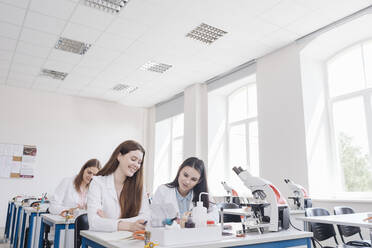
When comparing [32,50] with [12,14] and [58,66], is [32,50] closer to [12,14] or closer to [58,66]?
[58,66]

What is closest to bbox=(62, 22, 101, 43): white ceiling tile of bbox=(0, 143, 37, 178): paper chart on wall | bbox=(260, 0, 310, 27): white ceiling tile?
bbox=(260, 0, 310, 27): white ceiling tile

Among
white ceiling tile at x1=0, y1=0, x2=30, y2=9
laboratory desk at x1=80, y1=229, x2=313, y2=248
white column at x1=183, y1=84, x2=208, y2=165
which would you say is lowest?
laboratory desk at x1=80, y1=229, x2=313, y2=248

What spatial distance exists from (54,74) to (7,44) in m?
1.27

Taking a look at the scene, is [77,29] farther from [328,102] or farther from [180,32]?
[328,102]

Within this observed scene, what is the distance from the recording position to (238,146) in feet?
19.6

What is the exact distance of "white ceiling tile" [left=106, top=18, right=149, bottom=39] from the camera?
4.02 m

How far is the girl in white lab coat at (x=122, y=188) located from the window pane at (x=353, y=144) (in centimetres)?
321

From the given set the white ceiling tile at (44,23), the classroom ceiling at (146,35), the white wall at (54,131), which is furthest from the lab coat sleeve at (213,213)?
the white wall at (54,131)

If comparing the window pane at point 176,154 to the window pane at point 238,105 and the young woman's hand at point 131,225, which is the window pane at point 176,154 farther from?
the young woman's hand at point 131,225

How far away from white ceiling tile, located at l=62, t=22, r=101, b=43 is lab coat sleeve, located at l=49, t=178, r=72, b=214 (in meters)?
2.11

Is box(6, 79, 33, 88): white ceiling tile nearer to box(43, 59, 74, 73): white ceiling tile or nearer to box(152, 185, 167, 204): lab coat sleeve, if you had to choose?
box(43, 59, 74, 73): white ceiling tile

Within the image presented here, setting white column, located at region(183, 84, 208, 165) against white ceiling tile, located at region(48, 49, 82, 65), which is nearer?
white ceiling tile, located at region(48, 49, 82, 65)

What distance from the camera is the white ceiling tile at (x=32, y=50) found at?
4.69 meters

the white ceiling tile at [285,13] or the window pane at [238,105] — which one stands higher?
the white ceiling tile at [285,13]
